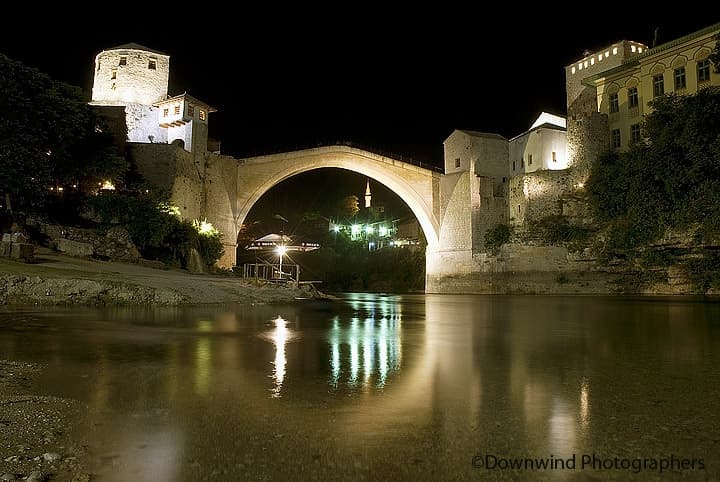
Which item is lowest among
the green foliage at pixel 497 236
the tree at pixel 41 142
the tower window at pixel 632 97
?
the green foliage at pixel 497 236

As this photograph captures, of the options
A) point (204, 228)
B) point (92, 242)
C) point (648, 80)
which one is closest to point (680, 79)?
point (648, 80)

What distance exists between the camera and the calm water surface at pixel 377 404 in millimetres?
2615

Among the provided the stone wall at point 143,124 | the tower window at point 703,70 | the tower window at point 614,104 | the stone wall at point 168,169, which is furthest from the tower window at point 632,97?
the stone wall at point 143,124

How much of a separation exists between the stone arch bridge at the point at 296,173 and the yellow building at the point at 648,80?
1031 cm

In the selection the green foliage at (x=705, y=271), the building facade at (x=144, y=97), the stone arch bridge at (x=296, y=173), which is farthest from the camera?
the building facade at (x=144, y=97)

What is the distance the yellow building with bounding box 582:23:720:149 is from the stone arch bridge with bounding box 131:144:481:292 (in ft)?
33.8

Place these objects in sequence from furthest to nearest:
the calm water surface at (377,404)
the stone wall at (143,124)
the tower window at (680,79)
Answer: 1. the stone wall at (143,124)
2. the tower window at (680,79)
3. the calm water surface at (377,404)

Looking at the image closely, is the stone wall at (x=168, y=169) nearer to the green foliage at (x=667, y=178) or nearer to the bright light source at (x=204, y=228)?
the bright light source at (x=204, y=228)

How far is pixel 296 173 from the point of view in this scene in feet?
128

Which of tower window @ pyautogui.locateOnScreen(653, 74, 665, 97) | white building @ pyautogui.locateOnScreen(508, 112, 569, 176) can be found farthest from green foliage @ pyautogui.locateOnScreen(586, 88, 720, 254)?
white building @ pyautogui.locateOnScreen(508, 112, 569, 176)

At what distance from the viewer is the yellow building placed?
1051 inches

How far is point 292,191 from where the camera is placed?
67.4m

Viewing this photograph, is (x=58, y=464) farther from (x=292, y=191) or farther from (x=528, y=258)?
(x=292, y=191)

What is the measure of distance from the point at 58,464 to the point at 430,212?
37997mm
